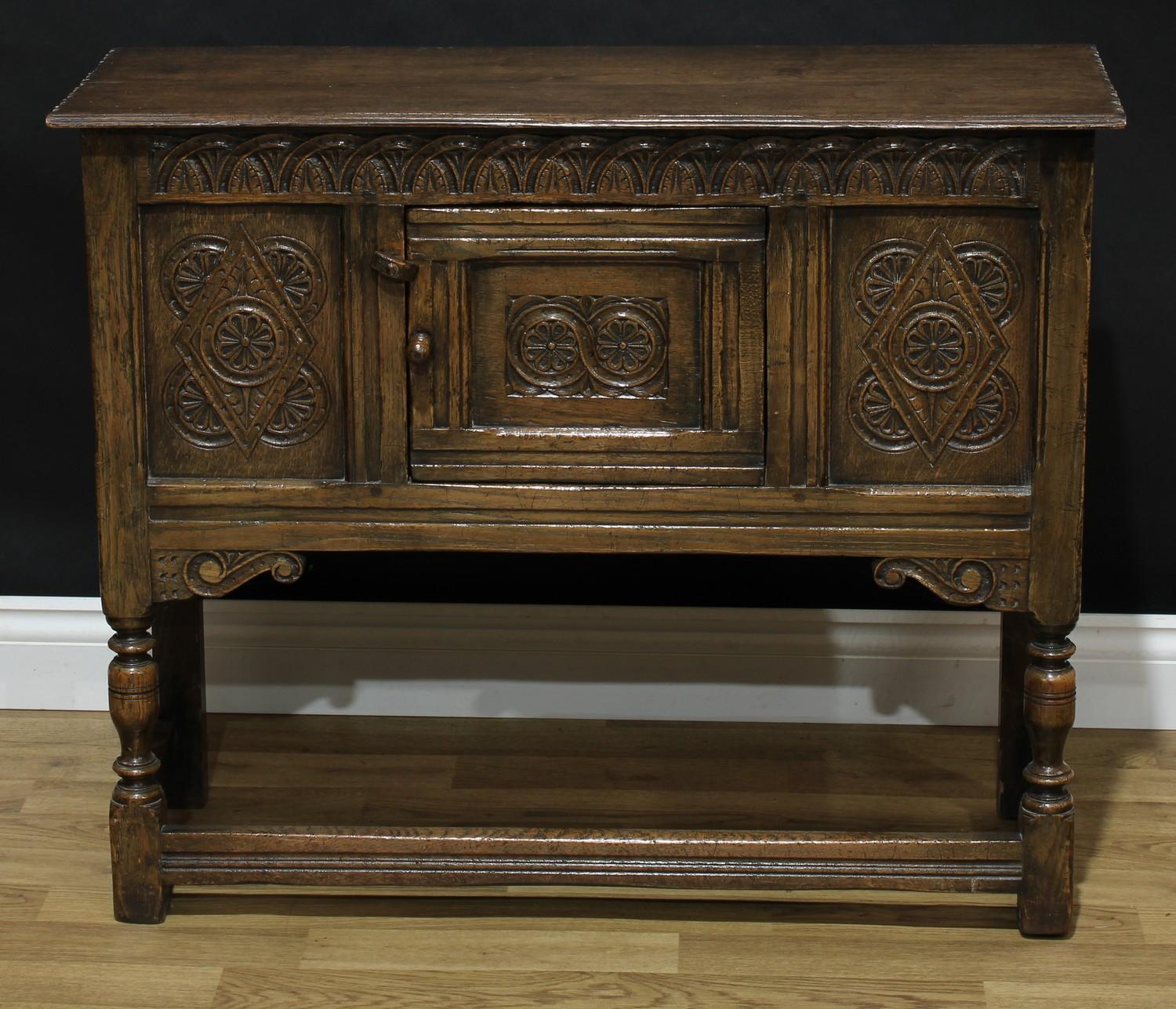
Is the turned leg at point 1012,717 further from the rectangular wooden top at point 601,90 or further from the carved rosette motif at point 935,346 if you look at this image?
the rectangular wooden top at point 601,90

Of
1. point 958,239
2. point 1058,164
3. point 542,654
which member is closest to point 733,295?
point 958,239

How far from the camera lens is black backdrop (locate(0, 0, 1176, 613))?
299cm

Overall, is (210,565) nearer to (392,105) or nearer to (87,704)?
(392,105)

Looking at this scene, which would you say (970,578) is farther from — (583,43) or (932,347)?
(583,43)

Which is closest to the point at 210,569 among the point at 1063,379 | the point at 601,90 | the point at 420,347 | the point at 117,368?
the point at 117,368

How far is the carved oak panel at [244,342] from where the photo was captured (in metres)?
2.27

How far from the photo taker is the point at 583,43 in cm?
301

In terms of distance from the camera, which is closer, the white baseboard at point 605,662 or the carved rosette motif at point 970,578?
the carved rosette motif at point 970,578

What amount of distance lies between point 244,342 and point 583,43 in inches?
40.8

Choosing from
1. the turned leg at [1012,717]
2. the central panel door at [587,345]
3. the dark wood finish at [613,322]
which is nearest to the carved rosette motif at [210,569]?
the dark wood finish at [613,322]

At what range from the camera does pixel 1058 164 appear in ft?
7.18

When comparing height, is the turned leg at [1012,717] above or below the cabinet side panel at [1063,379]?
below

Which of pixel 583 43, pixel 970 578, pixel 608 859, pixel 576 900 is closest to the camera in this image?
pixel 970 578

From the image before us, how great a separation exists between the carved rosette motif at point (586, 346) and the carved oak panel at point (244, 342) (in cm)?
25
